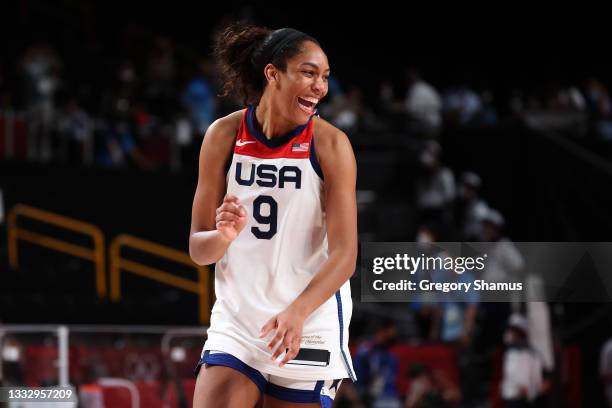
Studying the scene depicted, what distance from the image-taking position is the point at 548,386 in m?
11.2

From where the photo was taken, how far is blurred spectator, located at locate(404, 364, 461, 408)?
433 inches

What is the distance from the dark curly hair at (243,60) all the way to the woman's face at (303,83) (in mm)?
220

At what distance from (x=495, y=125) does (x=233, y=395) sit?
43.2 ft

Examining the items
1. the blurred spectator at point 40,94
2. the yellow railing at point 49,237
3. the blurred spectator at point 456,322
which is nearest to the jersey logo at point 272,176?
the blurred spectator at point 456,322

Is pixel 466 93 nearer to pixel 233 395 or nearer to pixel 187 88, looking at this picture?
pixel 187 88

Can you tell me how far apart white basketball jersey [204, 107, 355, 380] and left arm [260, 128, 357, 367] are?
88 mm

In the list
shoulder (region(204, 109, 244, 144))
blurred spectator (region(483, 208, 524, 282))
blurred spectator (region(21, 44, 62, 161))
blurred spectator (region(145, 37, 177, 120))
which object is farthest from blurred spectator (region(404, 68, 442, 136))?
shoulder (region(204, 109, 244, 144))

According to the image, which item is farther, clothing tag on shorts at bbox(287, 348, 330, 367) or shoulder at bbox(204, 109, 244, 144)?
shoulder at bbox(204, 109, 244, 144)

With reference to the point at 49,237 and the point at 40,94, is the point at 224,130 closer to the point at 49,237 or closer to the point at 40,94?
the point at 49,237

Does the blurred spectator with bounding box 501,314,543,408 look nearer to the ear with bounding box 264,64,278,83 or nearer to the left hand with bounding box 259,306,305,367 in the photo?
the ear with bounding box 264,64,278,83

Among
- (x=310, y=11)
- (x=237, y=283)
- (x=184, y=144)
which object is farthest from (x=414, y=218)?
(x=237, y=283)

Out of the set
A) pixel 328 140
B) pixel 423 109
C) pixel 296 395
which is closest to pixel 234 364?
A: pixel 296 395

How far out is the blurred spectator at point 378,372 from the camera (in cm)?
1108

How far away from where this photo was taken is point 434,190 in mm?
16562
